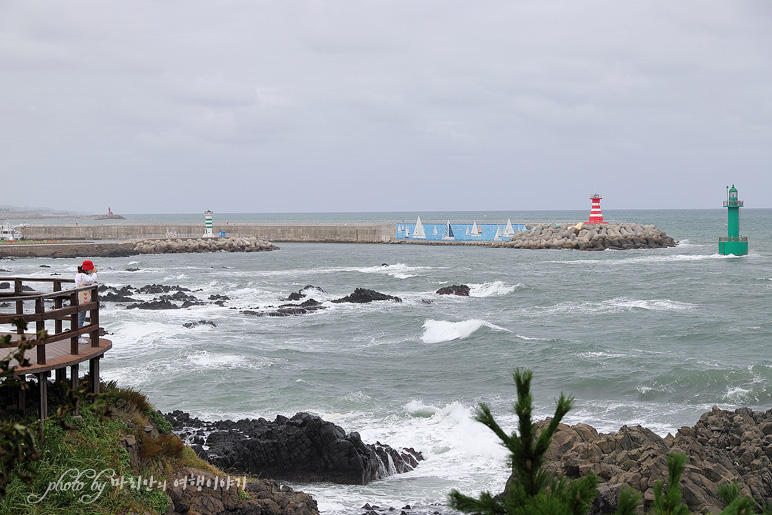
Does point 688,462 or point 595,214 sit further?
point 595,214

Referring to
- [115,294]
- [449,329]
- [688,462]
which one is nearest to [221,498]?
[688,462]

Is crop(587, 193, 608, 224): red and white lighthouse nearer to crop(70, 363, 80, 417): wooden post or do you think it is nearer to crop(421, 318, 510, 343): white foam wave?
crop(421, 318, 510, 343): white foam wave

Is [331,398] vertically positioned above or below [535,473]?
below

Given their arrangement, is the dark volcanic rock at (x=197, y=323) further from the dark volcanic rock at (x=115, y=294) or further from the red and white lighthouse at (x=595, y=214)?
the red and white lighthouse at (x=595, y=214)

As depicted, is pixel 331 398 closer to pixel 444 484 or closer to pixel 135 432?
pixel 444 484

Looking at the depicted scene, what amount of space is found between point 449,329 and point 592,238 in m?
46.1

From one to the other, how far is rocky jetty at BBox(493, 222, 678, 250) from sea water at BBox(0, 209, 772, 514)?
24164 mm

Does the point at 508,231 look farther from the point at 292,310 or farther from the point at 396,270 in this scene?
the point at 292,310

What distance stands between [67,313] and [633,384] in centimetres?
1402

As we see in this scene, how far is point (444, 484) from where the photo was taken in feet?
37.0

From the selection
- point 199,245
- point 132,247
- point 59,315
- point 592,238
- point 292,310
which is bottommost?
point 292,310

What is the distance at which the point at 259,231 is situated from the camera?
274ft

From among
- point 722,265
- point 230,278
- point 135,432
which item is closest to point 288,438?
point 135,432

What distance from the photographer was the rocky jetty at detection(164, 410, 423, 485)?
431 inches
